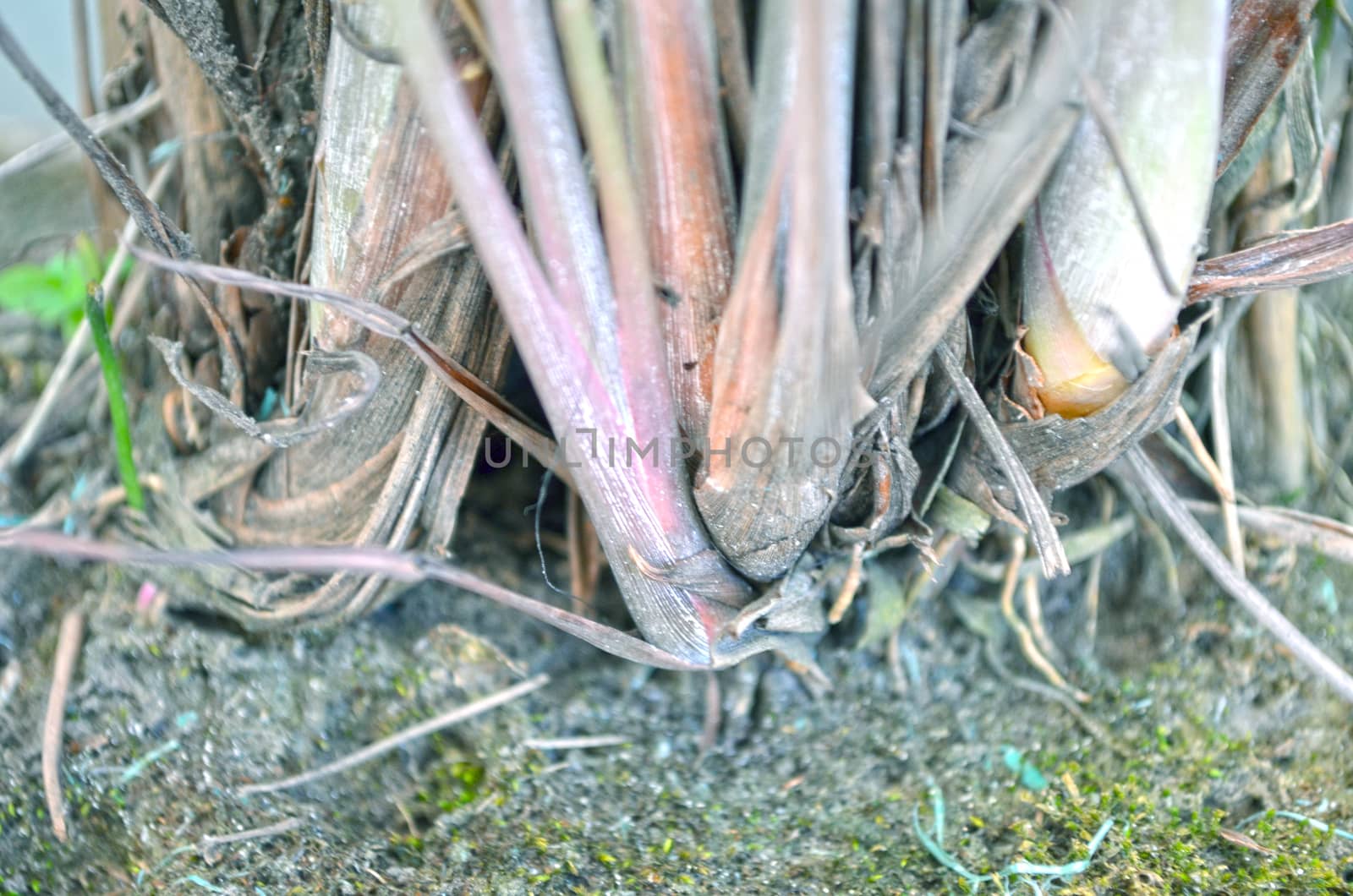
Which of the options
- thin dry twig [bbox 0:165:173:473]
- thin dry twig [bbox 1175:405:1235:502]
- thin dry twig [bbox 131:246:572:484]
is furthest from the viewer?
thin dry twig [bbox 0:165:173:473]

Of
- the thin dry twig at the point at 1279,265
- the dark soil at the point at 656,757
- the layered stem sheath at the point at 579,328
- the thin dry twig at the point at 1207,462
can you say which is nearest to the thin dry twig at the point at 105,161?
the layered stem sheath at the point at 579,328

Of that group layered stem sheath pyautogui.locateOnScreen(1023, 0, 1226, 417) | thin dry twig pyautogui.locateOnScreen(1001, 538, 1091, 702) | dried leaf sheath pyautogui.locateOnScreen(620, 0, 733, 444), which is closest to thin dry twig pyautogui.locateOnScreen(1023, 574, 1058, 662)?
thin dry twig pyautogui.locateOnScreen(1001, 538, 1091, 702)

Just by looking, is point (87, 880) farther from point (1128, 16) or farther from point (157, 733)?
point (1128, 16)

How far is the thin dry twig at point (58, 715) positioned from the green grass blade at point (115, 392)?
0.33 ft

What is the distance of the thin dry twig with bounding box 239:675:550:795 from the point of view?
64 cm

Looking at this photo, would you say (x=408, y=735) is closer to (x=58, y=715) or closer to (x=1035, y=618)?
(x=58, y=715)

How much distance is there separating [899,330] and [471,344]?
26 centimetres

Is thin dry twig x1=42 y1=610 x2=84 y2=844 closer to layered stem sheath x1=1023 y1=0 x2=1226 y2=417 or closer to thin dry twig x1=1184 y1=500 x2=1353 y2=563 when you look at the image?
layered stem sheath x1=1023 y1=0 x2=1226 y2=417

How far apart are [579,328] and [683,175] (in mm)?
90

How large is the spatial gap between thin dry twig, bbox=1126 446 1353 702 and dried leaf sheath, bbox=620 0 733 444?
34 cm

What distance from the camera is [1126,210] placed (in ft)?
1.62

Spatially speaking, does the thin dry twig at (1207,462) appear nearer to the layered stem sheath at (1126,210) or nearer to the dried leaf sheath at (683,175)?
the layered stem sheath at (1126,210)

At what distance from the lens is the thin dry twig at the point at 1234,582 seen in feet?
2.08

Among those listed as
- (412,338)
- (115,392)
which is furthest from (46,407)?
(412,338)
